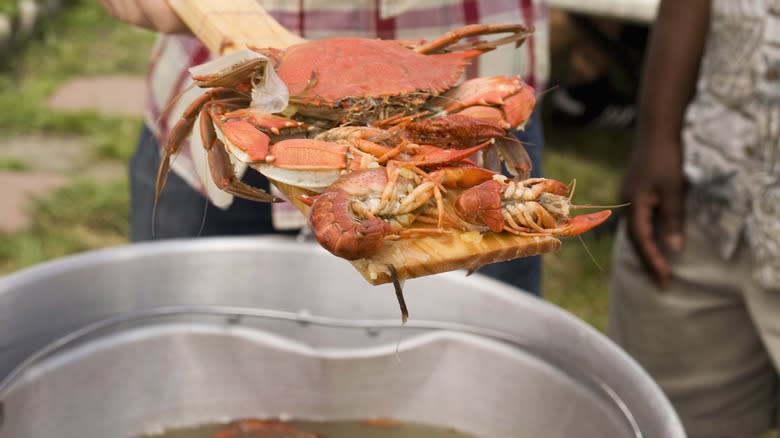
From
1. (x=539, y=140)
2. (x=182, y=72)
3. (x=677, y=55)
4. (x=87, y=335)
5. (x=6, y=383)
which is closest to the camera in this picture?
(x=6, y=383)

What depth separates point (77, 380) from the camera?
1393 millimetres

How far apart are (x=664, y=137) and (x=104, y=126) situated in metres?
2.31

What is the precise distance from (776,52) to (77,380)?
4.08 feet

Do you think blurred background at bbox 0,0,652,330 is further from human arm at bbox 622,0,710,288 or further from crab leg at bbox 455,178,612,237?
crab leg at bbox 455,178,612,237

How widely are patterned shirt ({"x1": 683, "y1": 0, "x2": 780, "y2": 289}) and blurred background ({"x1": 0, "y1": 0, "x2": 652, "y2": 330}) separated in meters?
0.94

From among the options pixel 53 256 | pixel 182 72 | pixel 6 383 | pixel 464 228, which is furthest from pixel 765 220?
pixel 53 256

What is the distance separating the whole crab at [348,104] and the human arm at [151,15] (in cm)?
23

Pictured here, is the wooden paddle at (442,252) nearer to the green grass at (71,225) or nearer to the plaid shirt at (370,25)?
the plaid shirt at (370,25)

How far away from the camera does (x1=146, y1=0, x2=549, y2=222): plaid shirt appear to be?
4.99 feet

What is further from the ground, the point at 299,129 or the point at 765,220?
the point at 299,129

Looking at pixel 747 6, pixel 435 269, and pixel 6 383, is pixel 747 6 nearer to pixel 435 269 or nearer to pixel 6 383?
pixel 435 269

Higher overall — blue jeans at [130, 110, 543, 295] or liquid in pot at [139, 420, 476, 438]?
blue jeans at [130, 110, 543, 295]

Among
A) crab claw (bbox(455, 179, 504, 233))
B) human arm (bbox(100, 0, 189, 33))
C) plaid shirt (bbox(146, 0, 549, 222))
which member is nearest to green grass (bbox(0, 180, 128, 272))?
plaid shirt (bbox(146, 0, 549, 222))

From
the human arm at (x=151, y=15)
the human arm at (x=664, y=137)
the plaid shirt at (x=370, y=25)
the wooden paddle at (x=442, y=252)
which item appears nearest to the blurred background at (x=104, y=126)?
the human arm at (x=664, y=137)
